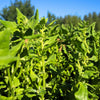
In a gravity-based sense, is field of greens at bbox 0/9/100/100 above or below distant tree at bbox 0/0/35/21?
below

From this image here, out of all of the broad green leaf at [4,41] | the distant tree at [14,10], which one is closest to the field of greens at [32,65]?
the broad green leaf at [4,41]

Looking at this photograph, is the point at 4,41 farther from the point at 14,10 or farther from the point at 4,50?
the point at 14,10

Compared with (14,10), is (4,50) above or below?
below

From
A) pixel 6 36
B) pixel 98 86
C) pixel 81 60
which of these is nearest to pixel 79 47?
pixel 81 60

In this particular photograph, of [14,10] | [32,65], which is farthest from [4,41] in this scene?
[14,10]

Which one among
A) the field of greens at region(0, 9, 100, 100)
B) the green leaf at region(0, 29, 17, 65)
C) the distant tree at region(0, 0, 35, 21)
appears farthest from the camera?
the distant tree at region(0, 0, 35, 21)

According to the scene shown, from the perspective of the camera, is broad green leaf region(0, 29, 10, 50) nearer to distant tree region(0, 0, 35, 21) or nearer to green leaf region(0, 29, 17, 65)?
green leaf region(0, 29, 17, 65)

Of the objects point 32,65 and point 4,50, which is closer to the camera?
point 4,50

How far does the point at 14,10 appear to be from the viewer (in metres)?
31.2

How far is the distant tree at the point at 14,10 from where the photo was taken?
30.2 metres

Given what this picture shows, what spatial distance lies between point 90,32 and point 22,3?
33.5 metres

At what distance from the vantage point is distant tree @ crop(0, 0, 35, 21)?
3018cm

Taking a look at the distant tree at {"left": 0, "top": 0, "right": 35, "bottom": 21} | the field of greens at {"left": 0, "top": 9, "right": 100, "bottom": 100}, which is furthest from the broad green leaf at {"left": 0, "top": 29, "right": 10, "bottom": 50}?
the distant tree at {"left": 0, "top": 0, "right": 35, "bottom": 21}

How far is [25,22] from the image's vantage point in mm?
1144
